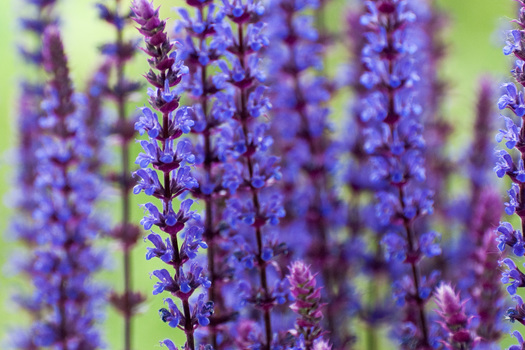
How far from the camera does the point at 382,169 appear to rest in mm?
1865

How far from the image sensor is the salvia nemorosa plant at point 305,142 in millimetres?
2217

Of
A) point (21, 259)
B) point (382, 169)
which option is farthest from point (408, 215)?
point (21, 259)

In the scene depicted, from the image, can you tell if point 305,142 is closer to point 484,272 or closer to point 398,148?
point 398,148

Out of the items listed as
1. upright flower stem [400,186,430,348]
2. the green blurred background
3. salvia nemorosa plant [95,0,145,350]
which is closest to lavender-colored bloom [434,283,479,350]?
upright flower stem [400,186,430,348]

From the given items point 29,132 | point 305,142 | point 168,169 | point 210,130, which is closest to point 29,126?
point 29,132

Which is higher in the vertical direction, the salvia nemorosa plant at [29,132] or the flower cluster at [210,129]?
the salvia nemorosa plant at [29,132]

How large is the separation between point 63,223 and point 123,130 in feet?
1.06

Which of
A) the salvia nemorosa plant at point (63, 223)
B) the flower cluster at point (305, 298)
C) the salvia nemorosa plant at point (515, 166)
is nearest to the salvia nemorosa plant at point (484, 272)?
the salvia nemorosa plant at point (515, 166)

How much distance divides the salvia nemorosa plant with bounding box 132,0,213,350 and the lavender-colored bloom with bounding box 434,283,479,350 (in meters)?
0.46

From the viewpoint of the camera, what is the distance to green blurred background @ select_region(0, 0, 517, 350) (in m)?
3.13

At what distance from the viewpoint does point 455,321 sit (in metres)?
1.44

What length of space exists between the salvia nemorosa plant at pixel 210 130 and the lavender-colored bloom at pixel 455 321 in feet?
1.59

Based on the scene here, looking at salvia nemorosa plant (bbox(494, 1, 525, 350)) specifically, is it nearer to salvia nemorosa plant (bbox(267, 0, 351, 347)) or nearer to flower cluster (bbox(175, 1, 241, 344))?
flower cluster (bbox(175, 1, 241, 344))

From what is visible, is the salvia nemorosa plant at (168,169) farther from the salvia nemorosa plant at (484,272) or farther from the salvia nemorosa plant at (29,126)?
the salvia nemorosa plant at (29,126)
